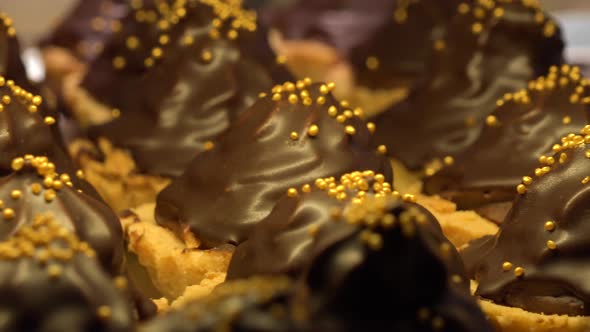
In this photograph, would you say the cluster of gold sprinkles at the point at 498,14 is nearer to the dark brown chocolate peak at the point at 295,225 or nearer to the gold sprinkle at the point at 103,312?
the dark brown chocolate peak at the point at 295,225

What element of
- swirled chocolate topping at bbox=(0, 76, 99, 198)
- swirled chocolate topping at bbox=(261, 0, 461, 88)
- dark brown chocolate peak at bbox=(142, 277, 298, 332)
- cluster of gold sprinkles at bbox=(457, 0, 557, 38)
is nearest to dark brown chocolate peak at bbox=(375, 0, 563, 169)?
cluster of gold sprinkles at bbox=(457, 0, 557, 38)

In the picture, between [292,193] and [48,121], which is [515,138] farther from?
[48,121]

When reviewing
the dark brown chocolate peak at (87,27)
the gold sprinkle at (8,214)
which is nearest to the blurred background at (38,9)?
the dark brown chocolate peak at (87,27)

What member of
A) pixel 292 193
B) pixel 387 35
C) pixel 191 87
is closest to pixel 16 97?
pixel 191 87

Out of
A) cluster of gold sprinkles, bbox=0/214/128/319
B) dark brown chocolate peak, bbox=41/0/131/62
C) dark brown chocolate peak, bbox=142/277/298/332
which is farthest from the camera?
dark brown chocolate peak, bbox=41/0/131/62

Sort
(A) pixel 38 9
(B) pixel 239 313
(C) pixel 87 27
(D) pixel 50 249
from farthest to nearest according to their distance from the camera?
(A) pixel 38 9 < (C) pixel 87 27 < (D) pixel 50 249 < (B) pixel 239 313

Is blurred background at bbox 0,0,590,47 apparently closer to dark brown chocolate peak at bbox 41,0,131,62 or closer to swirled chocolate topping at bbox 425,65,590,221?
dark brown chocolate peak at bbox 41,0,131,62
